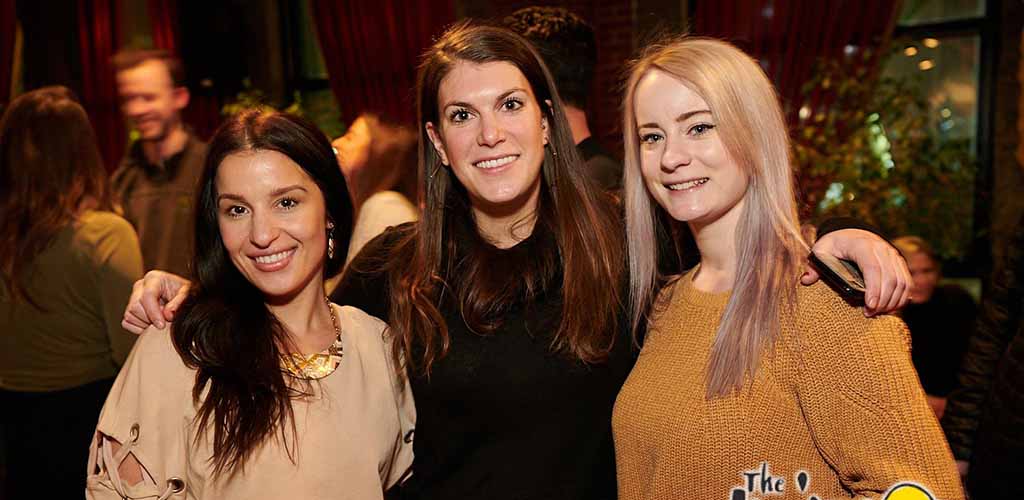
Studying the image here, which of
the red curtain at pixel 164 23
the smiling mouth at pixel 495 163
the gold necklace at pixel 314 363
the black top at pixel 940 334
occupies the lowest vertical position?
the black top at pixel 940 334

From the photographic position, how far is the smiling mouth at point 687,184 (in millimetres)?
1621

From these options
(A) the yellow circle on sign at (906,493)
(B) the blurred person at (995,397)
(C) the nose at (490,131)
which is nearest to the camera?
(A) the yellow circle on sign at (906,493)

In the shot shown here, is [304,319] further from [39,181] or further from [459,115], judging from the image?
[39,181]

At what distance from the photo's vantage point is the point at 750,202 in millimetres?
1625

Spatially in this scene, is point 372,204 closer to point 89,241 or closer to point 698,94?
point 89,241

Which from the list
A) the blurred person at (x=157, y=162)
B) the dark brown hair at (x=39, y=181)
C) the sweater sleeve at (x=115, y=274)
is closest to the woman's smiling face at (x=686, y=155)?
the sweater sleeve at (x=115, y=274)

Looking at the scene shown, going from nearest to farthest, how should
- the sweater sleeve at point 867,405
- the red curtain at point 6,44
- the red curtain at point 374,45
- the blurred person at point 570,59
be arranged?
1. the sweater sleeve at point 867,405
2. the blurred person at point 570,59
3. the red curtain at point 374,45
4. the red curtain at point 6,44

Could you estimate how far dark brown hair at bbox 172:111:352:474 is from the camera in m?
1.65

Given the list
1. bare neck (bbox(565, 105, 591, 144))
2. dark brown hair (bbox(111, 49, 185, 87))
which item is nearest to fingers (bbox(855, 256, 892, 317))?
bare neck (bbox(565, 105, 591, 144))

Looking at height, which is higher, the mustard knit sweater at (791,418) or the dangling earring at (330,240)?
the dangling earring at (330,240)

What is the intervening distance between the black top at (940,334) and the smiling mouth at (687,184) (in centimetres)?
266

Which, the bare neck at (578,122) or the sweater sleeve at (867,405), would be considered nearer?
the sweater sleeve at (867,405)

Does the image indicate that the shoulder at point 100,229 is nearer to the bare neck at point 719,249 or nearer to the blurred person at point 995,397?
the bare neck at point 719,249

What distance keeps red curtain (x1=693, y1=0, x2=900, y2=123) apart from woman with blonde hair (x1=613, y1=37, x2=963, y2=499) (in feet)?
11.7
